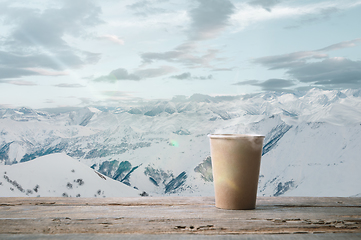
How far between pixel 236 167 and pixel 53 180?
168 ft

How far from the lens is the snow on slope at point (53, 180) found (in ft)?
146

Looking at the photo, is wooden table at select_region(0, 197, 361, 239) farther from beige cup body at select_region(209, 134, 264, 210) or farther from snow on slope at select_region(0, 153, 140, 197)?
snow on slope at select_region(0, 153, 140, 197)

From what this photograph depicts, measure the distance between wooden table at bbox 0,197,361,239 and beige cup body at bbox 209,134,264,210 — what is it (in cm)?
10

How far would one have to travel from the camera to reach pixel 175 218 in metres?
1.94

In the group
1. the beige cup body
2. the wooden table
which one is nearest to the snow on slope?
the wooden table

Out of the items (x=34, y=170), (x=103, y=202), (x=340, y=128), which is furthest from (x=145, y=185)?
(x=103, y=202)

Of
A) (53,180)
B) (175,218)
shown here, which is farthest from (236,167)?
(53,180)

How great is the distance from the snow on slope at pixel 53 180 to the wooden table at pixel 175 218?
43.5m

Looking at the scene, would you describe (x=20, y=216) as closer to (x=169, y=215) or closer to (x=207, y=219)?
→ (x=169, y=215)

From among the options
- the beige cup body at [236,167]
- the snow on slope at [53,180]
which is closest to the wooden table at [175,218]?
the beige cup body at [236,167]

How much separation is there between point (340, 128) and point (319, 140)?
46.9ft

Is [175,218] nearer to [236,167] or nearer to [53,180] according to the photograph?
[236,167]

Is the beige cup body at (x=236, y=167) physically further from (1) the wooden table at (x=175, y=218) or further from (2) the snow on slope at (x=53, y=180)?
(2) the snow on slope at (x=53, y=180)

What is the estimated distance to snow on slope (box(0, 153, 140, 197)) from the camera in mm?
→ 44594
